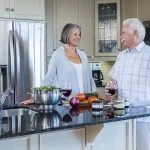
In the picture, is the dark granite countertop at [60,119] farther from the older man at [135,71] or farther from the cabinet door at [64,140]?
the older man at [135,71]

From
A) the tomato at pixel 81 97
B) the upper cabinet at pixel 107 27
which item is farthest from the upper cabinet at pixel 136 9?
the tomato at pixel 81 97

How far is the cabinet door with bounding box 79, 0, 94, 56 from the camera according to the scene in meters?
4.72

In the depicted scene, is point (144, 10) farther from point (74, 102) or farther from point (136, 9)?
point (74, 102)

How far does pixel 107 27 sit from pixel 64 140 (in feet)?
10.1

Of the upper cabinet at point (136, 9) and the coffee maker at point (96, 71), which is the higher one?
the upper cabinet at point (136, 9)

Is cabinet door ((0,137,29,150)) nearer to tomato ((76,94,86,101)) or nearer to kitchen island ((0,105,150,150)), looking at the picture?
kitchen island ((0,105,150,150))

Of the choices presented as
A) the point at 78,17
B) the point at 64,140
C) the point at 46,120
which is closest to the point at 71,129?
the point at 64,140

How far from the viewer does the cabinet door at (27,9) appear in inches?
147

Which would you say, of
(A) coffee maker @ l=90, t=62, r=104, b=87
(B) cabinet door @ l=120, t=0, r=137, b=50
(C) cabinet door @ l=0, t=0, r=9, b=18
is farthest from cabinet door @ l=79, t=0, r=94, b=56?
(C) cabinet door @ l=0, t=0, r=9, b=18

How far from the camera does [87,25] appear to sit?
4785mm

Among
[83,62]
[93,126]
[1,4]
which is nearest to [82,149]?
[93,126]

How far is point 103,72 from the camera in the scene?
16.8 feet

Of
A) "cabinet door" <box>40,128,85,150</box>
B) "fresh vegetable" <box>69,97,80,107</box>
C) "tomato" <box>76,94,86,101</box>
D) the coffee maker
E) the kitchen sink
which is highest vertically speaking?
the coffee maker

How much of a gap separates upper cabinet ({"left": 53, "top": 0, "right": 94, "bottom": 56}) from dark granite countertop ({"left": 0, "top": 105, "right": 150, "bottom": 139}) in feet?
7.63
